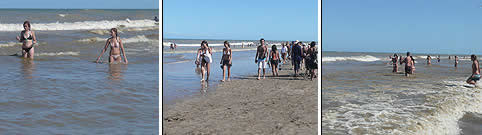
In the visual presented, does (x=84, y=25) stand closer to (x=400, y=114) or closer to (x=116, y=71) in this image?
(x=116, y=71)

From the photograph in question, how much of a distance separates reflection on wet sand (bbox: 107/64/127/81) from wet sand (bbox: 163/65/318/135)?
1543 mm

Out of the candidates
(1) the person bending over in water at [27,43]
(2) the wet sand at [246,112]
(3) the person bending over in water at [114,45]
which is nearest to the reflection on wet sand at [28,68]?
(1) the person bending over in water at [27,43]

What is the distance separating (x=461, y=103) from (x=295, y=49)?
3576 mm

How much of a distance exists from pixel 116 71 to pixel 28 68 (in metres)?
1.58

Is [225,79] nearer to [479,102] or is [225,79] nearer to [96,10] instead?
[479,102]

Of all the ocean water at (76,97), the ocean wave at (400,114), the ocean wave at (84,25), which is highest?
the ocean wave at (84,25)

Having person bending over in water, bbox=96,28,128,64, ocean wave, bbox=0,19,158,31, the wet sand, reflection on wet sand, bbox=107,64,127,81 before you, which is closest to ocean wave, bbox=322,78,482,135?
the wet sand

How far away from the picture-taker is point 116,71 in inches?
267

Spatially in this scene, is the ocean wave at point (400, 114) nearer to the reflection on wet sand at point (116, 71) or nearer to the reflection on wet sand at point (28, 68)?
the reflection on wet sand at point (116, 71)

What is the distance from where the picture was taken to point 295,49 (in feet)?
27.9

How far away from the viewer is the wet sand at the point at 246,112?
373 centimetres

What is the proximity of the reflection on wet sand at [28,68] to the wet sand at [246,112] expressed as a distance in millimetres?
2682

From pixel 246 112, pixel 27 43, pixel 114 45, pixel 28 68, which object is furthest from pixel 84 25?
pixel 246 112

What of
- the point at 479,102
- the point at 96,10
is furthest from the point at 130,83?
the point at 96,10
